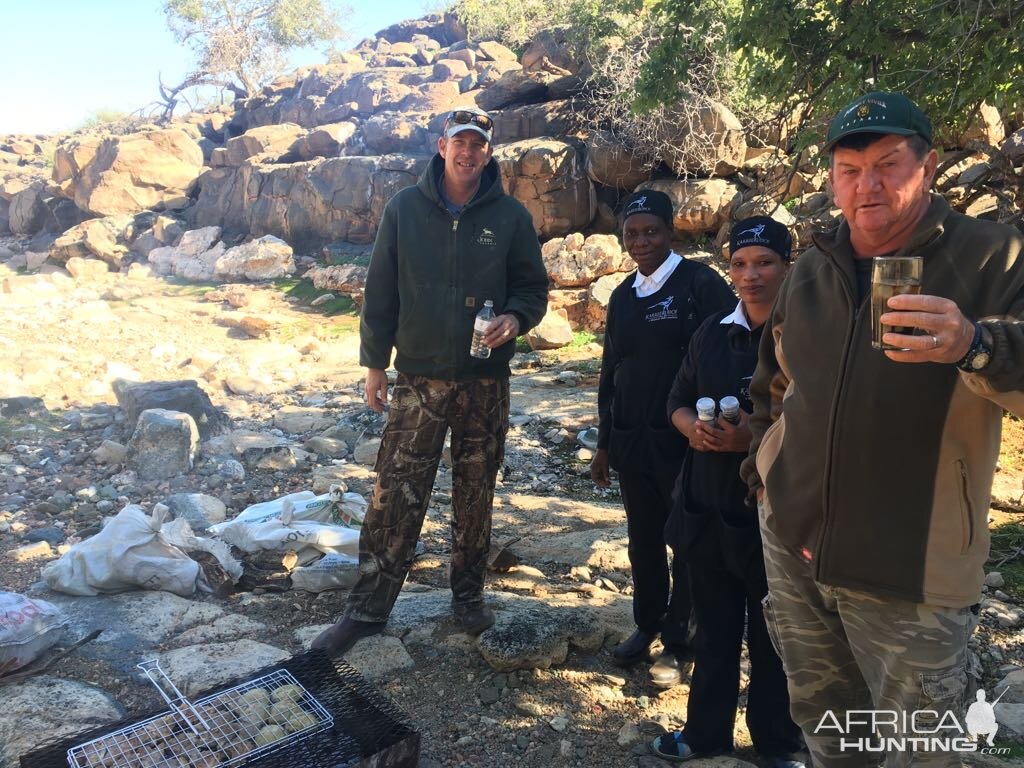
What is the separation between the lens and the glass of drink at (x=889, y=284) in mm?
1581

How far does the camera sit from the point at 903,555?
1764 millimetres

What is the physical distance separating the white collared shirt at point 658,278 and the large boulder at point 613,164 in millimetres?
11631

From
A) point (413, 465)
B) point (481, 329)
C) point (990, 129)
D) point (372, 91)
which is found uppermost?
point (372, 91)

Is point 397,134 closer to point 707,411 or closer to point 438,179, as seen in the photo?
point 438,179

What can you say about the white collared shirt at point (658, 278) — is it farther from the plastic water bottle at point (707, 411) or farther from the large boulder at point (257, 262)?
the large boulder at point (257, 262)

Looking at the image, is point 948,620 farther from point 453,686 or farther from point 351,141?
point 351,141

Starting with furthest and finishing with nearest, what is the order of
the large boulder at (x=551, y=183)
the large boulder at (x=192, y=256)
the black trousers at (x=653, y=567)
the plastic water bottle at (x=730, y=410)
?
the large boulder at (x=192, y=256), the large boulder at (x=551, y=183), the black trousers at (x=653, y=567), the plastic water bottle at (x=730, y=410)

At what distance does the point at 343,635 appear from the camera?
339 cm

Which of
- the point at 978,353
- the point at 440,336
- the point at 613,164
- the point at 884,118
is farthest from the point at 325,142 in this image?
the point at 978,353

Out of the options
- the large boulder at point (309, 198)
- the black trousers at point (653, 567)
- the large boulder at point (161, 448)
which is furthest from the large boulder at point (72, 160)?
the black trousers at point (653, 567)

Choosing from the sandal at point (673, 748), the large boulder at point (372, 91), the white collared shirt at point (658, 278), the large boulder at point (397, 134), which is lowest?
the sandal at point (673, 748)

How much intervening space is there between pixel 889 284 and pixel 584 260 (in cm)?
1179

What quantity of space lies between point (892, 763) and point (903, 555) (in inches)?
21.6

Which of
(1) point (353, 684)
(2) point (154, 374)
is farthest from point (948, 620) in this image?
(2) point (154, 374)
